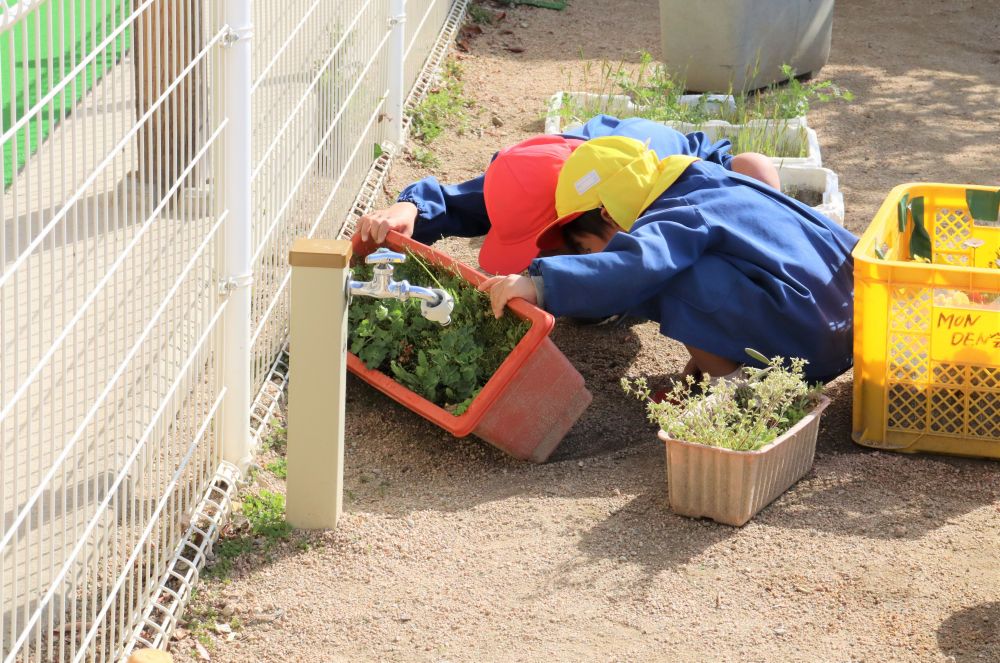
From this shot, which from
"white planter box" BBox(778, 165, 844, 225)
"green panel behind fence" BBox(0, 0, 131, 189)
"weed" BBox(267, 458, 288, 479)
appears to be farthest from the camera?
"white planter box" BBox(778, 165, 844, 225)

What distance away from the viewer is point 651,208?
362 cm

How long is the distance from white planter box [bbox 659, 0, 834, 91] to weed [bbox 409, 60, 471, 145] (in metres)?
1.22

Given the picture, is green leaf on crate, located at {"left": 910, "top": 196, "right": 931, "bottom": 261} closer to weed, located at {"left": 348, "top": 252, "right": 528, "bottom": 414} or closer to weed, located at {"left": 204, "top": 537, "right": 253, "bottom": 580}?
weed, located at {"left": 348, "top": 252, "right": 528, "bottom": 414}

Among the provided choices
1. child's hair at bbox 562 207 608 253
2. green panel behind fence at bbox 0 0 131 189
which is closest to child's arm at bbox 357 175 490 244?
child's hair at bbox 562 207 608 253

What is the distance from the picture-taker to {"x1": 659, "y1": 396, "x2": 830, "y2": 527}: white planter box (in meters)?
2.89

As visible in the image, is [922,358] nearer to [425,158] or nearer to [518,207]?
[518,207]

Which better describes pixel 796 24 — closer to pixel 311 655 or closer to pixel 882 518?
pixel 882 518

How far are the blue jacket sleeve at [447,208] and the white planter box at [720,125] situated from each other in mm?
1557

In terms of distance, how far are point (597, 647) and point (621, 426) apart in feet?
4.08

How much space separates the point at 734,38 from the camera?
647 centimetres

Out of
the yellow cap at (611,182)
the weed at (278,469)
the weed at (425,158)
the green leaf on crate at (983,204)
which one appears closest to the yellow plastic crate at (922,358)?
the green leaf on crate at (983,204)

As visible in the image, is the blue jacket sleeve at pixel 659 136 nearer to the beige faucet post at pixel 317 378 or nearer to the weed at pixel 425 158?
the weed at pixel 425 158

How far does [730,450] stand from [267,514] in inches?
44.2

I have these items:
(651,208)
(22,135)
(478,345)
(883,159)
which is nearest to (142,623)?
(22,135)
